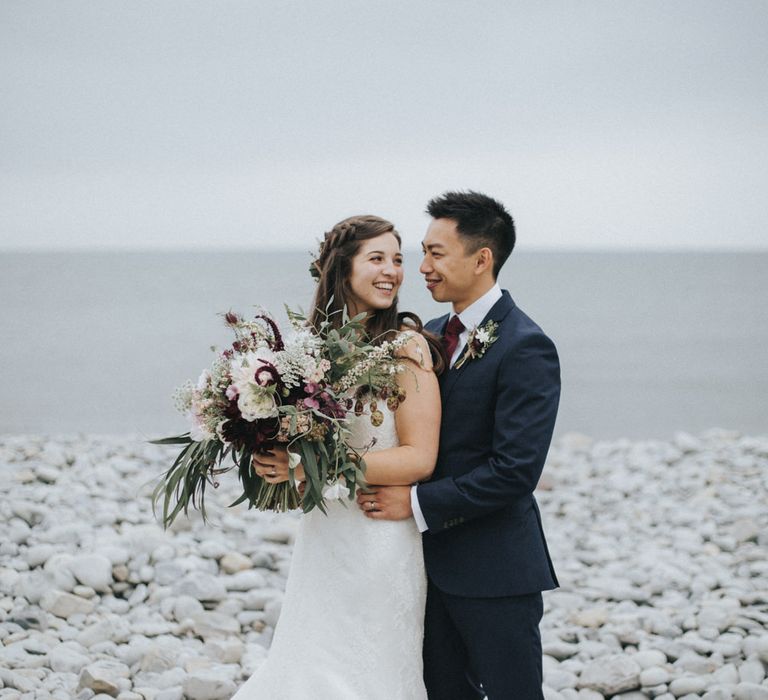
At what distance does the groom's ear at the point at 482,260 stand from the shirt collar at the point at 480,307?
87mm

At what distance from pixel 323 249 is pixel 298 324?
0.49 m

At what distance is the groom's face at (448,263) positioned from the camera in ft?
12.0

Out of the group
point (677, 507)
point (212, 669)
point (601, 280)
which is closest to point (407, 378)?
point (212, 669)

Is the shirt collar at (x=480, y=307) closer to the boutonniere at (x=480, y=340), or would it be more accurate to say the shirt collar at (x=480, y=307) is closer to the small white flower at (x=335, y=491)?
the boutonniere at (x=480, y=340)

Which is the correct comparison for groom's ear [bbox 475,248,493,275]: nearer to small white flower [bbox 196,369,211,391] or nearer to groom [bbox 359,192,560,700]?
groom [bbox 359,192,560,700]

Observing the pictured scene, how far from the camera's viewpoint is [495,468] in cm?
339

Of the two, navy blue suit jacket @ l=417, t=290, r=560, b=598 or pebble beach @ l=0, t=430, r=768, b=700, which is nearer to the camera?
navy blue suit jacket @ l=417, t=290, r=560, b=598

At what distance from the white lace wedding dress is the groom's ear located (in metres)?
0.66

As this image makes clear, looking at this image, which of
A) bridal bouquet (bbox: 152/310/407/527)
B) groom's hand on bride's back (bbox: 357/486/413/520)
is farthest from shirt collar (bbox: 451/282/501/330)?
groom's hand on bride's back (bbox: 357/486/413/520)

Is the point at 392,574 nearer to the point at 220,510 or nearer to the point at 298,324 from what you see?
the point at 298,324

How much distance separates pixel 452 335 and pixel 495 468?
0.62m

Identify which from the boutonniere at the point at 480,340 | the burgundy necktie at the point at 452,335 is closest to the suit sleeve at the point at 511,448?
the boutonniere at the point at 480,340

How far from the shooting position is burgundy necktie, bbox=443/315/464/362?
3742 millimetres

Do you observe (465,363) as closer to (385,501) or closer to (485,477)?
(485,477)
